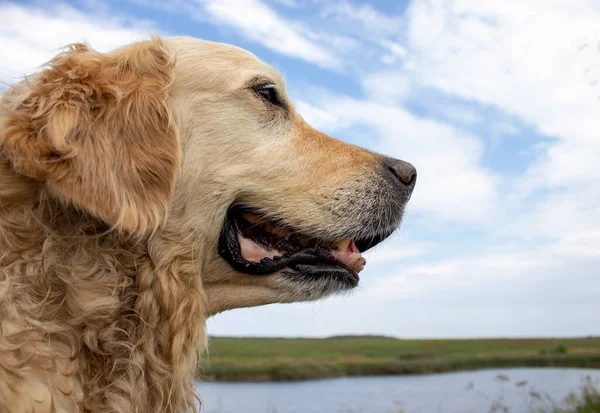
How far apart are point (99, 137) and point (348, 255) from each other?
1676 millimetres

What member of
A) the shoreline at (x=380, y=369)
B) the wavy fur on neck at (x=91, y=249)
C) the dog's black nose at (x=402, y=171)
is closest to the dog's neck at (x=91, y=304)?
the wavy fur on neck at (x=91, y=249)

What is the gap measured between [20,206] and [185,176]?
0.82m

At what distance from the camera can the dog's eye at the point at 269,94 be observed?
372 cm

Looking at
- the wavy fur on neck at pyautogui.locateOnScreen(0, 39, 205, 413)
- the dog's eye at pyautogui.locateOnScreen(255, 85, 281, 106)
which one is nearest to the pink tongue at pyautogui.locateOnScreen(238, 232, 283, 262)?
the wavy fur on neck at pyautogui.locateOnScreen(0, 39, 205, 413)

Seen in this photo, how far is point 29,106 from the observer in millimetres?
2955

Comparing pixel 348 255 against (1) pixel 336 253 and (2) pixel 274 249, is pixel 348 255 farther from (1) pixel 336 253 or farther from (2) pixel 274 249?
(2) pixel 274 249

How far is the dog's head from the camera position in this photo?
2775 millimetres

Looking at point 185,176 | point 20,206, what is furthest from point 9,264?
point 185,176

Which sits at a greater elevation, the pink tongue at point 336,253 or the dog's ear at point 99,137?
the dog's ear at point 99,137

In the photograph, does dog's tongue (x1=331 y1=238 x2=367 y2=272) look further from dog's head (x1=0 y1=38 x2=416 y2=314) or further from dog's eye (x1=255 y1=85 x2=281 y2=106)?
dog's eye (x1=255 y1=85 x2=281 y2=106)

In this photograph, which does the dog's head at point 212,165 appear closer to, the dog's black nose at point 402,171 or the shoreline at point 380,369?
the dog's black nose at point 402,171

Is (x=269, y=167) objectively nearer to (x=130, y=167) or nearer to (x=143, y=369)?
(x=130, y=167)

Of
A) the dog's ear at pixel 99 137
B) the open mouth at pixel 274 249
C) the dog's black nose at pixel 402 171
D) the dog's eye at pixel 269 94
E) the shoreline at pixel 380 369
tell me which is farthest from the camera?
the shoreline at pixel 380 369

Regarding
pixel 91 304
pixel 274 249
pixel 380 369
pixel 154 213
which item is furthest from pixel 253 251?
pixel 380 369
